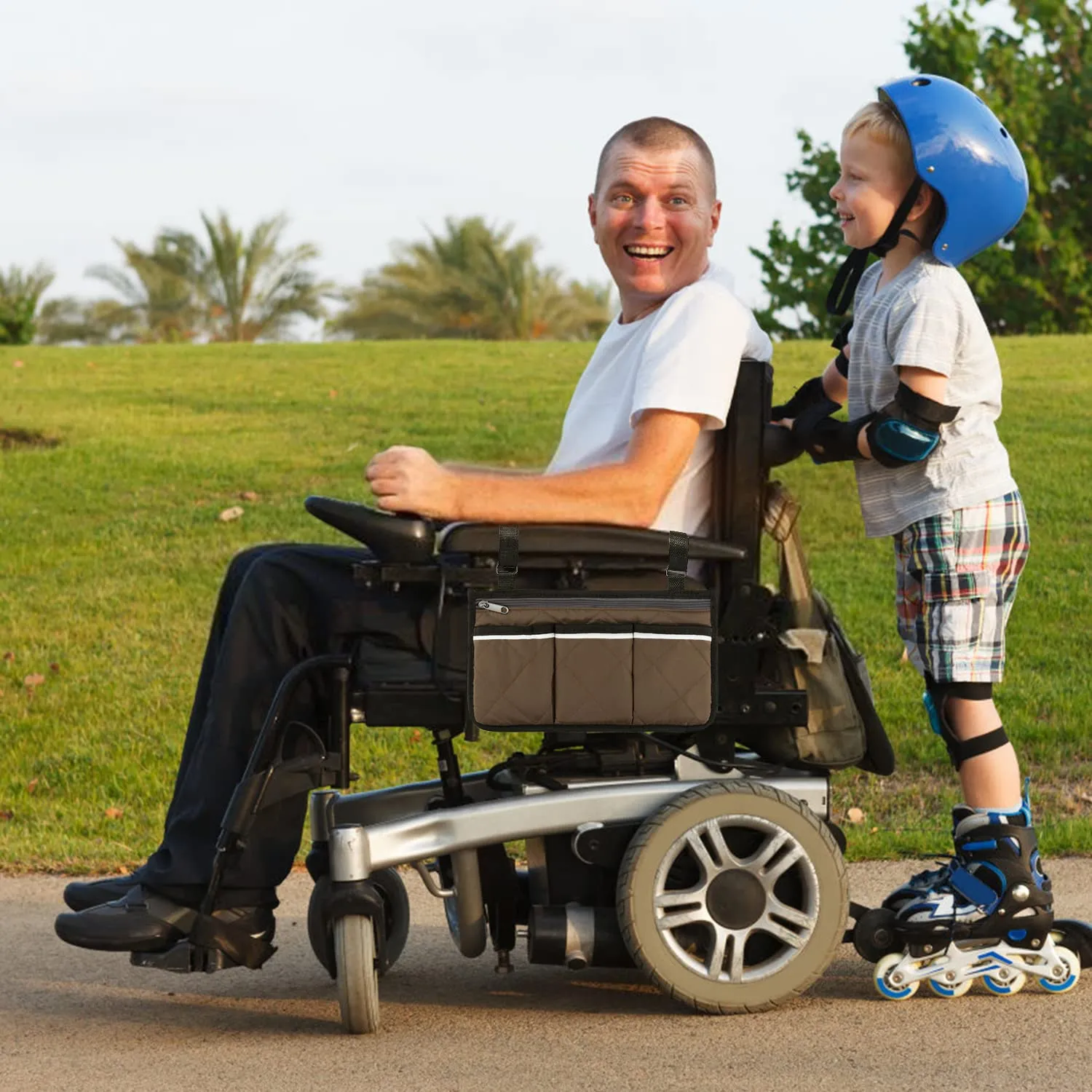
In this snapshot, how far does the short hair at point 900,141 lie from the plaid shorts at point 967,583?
562mm

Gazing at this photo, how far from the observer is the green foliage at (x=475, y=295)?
25203mm

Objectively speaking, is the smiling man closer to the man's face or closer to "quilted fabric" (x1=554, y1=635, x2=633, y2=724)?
the man's face

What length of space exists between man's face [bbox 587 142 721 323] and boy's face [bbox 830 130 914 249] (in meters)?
0.30

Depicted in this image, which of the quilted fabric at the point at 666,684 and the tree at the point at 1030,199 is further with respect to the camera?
the tree at the point at 1030,199

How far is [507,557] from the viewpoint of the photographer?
3.36 m

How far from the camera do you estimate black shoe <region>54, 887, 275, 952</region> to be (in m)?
3.33

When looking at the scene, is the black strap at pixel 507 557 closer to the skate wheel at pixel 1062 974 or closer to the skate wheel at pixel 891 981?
the skate wheel at pixel 891 981

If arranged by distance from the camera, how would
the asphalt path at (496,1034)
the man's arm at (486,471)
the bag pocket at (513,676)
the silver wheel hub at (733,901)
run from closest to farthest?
1. the asphalt path at (496,1034)
2. the bag pocket at (513,676)
3. the silver wheel hub at (733,901)
4. the man's arm at (486,471)

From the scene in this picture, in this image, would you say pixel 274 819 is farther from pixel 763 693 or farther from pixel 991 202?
pixel 991 202

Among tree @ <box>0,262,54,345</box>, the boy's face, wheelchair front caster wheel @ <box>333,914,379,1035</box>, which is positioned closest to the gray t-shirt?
the boy's face

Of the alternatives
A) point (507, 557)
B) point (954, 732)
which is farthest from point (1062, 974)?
point (507, 557)

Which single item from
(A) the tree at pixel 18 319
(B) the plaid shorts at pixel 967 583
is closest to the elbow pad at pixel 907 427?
(B) the plaid shorts at pixel 967 583

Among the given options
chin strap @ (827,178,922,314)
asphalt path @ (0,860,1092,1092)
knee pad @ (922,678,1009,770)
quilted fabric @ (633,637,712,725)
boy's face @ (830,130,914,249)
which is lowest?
asphalt path @ (0,860,1092,1092)

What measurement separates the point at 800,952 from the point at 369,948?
2.70 feet
